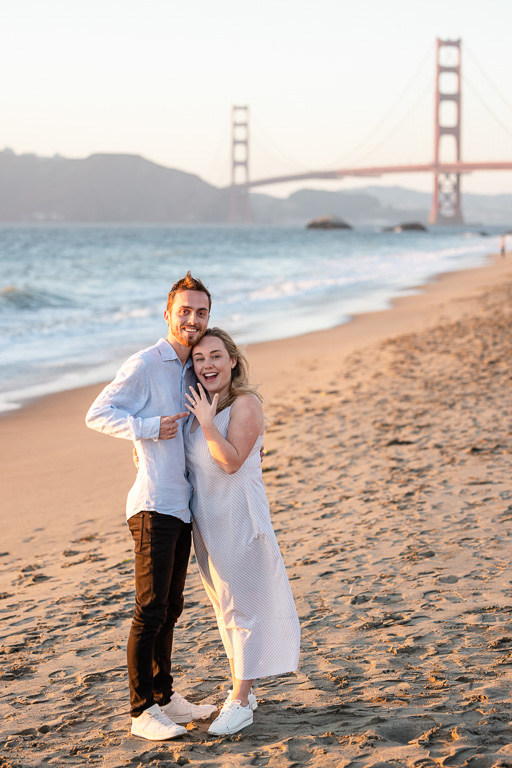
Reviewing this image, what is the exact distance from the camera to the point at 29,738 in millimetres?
2055

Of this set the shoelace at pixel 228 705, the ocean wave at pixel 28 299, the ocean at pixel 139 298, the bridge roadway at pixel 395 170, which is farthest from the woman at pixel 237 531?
the bridge roadway at pixel 395 170

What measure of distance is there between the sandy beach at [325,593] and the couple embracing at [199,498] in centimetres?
18

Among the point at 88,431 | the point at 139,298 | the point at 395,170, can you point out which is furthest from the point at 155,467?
the point at 395,170

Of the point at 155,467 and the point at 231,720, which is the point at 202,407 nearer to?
the point at 155,467

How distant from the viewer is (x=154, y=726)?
6.66ft

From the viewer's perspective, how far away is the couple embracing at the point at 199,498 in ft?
6.46

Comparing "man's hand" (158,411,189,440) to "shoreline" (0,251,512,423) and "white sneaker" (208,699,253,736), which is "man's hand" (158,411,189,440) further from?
"white sneaker" (208,699,253,736)

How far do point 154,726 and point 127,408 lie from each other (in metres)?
0.77

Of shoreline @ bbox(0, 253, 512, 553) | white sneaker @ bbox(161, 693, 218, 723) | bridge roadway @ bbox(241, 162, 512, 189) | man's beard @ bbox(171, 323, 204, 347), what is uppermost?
bridge roadway @ bbox(241, 162, 512, 189)

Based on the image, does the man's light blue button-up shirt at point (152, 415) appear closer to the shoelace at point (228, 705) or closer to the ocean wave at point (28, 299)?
the shoelace at point (228, 705)

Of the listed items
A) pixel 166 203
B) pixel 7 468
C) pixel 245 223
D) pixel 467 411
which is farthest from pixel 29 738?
pixel 166 203

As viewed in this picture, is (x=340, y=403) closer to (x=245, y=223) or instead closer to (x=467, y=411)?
(x=467, y=411)

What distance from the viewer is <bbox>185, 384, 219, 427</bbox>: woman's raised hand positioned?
6.28 feet

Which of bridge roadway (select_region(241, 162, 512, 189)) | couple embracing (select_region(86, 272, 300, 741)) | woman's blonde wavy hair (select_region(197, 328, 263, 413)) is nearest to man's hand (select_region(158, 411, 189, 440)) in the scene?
couple embracing (select_region(86, 272, 300, 741))
